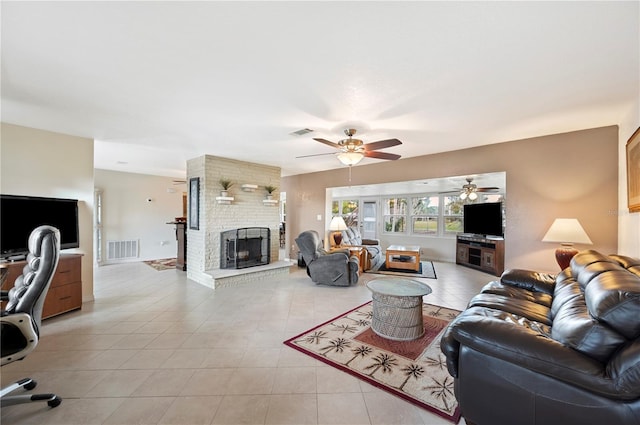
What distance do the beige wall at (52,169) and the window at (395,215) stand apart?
779 cm

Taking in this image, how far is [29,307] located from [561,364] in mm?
3027

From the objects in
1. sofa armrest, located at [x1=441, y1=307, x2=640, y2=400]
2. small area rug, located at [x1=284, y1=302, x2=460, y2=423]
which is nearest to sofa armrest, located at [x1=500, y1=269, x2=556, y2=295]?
small area rug, located at [x1=284, y1=302, x2=460, y2=423]

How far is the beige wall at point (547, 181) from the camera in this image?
326 cm

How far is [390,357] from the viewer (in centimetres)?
236

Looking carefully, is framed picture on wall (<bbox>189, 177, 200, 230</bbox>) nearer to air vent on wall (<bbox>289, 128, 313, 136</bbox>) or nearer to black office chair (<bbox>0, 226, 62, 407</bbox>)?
air vent on wall (<bbox>289, 128, 313, 136</bbox>)

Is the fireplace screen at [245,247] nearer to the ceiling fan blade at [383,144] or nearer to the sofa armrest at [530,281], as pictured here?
the ceiling fan blade at [383,144]

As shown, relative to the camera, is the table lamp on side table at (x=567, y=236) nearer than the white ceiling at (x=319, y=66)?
No

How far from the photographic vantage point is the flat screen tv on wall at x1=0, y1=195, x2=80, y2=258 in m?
2.85

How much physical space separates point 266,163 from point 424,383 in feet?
15.9

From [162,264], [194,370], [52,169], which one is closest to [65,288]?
[52,169]

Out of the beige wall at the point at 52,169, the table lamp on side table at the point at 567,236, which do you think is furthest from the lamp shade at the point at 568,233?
the beige wall at the point at 52,169

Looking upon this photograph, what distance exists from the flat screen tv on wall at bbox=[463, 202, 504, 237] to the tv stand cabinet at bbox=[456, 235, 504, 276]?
187 millimetres

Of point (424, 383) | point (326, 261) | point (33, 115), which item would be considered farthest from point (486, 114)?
point (33, 115)

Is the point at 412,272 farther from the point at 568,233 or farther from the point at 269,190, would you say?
the point at 269,190
